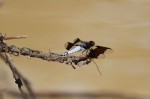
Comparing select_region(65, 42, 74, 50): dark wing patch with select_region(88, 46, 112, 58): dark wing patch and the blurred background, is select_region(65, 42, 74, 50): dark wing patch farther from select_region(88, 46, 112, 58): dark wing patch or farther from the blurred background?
the blurred background

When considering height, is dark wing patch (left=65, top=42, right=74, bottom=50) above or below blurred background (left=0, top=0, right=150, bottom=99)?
below

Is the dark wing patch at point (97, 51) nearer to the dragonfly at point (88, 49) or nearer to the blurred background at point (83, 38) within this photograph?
the dragonfly at point (88, 49)

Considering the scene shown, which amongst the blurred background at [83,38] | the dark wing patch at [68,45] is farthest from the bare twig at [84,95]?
the dark wing patch at [68,45]

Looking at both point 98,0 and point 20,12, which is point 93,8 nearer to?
point 98,0

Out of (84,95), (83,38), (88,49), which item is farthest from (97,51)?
(83,38)

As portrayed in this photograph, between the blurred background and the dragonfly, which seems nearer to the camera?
the dragonfly

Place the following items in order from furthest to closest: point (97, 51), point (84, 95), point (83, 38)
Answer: point (83, 38), point (84, 95), point (97, 51)

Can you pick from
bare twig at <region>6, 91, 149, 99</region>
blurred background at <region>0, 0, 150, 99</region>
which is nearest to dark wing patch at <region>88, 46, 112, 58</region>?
blurred background at <region>0, 0, 150, 99</region>

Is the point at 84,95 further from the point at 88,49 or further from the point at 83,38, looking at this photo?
the point at 88,49
